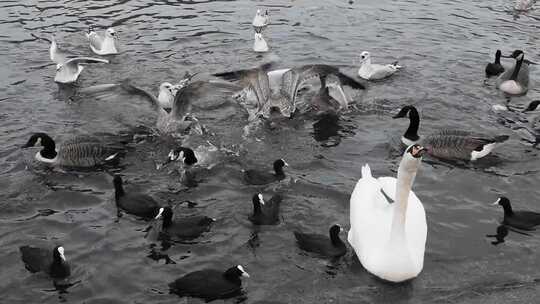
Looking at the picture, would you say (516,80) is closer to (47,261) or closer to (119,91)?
(119,91)

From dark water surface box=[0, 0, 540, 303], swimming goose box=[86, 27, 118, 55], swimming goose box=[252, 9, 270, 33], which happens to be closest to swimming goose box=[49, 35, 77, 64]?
dark water surface box=[0, 0, 540, 303]

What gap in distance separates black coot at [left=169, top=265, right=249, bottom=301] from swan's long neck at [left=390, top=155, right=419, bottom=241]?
7.22 ft

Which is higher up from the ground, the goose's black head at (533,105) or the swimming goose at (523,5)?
the swimming goose at (523,5)

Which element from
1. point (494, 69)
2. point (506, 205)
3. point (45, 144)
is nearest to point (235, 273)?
point (506, 205)

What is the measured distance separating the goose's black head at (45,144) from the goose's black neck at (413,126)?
723 centimetres

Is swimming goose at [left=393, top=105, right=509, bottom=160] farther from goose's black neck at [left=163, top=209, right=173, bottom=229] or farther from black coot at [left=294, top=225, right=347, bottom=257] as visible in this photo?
goose's black neck at [left=163, top=209, right=173, bottom=229]

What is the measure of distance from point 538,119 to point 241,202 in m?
7.16

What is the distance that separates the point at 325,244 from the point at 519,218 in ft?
10.9

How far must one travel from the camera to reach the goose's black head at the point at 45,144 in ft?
40.1

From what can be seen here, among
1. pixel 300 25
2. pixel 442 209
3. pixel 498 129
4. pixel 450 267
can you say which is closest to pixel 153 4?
pixel 300 25

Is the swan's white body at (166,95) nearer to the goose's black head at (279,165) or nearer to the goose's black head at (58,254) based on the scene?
the goose's black head at (279,165)

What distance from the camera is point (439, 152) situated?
12445 mm

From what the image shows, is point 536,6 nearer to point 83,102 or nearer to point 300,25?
point 300,25

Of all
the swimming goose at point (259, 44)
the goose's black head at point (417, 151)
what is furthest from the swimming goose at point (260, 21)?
the goose's black head at point (417, 151)
